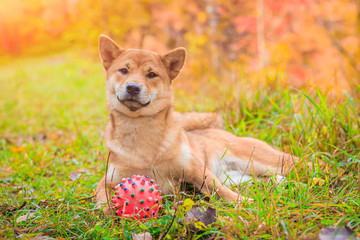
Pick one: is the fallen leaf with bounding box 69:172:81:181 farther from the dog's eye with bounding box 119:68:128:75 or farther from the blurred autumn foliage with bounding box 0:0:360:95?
the blurred autumn foliage with bounding box 0:0:360:95

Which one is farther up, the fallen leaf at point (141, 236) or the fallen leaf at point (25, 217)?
the fallen leaf at point (141, 236)

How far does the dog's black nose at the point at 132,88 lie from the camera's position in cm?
275

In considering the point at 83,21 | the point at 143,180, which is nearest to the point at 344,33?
the point at 83,21

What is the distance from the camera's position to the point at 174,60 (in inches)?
128

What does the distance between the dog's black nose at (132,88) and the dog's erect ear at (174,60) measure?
0.61m

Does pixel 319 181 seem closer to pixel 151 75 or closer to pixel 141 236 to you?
pixel 141 236

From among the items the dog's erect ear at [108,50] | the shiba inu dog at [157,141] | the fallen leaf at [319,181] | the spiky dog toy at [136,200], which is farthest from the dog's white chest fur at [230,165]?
the dog's erect ear at [108,50]

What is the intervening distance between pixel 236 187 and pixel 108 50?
1.89 metres

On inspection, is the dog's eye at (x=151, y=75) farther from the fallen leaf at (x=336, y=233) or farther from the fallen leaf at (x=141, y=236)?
the fallen leaf at (x=336, y=233)

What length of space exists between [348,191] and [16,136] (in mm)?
5004

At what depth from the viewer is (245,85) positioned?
194 inches

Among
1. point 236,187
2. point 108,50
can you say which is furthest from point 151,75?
point 236,187

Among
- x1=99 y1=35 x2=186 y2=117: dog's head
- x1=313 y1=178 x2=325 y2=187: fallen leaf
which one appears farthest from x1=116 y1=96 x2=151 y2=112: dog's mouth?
x1=313 y1=178 x2=325 y2=187: fallen leaf

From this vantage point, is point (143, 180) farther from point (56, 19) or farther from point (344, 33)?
point (56, 19)
